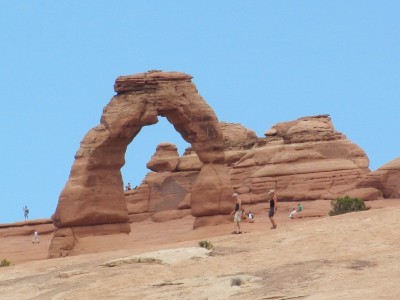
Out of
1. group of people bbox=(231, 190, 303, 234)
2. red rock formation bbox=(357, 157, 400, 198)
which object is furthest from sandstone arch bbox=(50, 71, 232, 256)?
red rock formation bbox=(357, 157, 400, 198)

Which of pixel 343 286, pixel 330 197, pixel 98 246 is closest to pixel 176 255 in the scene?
pixel 343 286

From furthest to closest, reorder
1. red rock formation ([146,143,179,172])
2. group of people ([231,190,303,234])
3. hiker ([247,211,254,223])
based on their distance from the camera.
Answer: red rock formation ([146,143,179,172])
hiker ([247,211,254,223])
group of people ([231,190,303,234])

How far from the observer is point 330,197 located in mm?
61125

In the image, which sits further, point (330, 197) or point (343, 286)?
point (330, 197)

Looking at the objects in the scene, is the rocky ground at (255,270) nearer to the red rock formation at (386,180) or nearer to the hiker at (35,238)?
the red rock formation at (386,180)

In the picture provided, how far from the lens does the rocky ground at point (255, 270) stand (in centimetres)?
2212

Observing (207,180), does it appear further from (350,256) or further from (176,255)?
(350,256)

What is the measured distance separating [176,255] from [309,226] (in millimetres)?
4371

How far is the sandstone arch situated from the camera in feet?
147

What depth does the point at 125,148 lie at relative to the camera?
152 feet

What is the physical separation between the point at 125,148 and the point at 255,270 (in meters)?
21.9

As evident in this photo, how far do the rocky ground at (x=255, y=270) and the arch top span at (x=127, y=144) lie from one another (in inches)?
406

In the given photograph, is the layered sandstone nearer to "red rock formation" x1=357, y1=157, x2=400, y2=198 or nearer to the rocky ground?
"red rock formation" x1=357, y1=157, x2=400, y2=198

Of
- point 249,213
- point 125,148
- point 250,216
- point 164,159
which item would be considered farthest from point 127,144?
point 164,159
